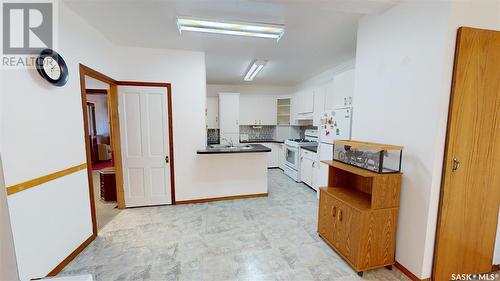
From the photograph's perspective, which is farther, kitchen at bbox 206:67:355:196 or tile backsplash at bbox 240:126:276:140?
tile backsplash at bbox 240:126:276:140

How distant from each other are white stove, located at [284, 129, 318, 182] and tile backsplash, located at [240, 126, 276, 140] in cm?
111

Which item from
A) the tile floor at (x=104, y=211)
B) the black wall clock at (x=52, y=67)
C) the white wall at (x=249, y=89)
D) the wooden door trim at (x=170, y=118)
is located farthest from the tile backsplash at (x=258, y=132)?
the black wall clock at (x=52, y=67)

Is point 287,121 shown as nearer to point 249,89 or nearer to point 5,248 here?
point 249,89

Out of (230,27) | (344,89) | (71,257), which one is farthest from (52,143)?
(344,89)

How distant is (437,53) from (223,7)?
6.33 feet

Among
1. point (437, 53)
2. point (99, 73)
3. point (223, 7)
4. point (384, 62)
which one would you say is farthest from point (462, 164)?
point (99, 73)

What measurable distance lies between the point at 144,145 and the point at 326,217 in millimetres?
2849

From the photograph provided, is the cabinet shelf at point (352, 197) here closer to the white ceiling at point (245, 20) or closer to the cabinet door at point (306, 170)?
the cabinet door at point (306, 170)

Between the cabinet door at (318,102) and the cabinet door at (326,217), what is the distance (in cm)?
215

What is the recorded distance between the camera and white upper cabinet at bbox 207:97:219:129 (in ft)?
18.3

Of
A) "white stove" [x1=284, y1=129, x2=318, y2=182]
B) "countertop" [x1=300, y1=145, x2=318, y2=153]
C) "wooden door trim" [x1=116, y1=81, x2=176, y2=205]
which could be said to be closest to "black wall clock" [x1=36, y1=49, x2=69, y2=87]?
"wooden door trim" [x1=116, y1=81, x2=176, y2=205]

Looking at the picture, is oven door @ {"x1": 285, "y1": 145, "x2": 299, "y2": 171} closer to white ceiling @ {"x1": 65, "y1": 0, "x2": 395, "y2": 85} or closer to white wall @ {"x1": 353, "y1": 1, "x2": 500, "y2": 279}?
white ceiling @ {"x1": 65, "y1": 0, "x2": 395, "y2": 85}

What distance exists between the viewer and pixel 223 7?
2.05 m

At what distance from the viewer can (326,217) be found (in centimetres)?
229
